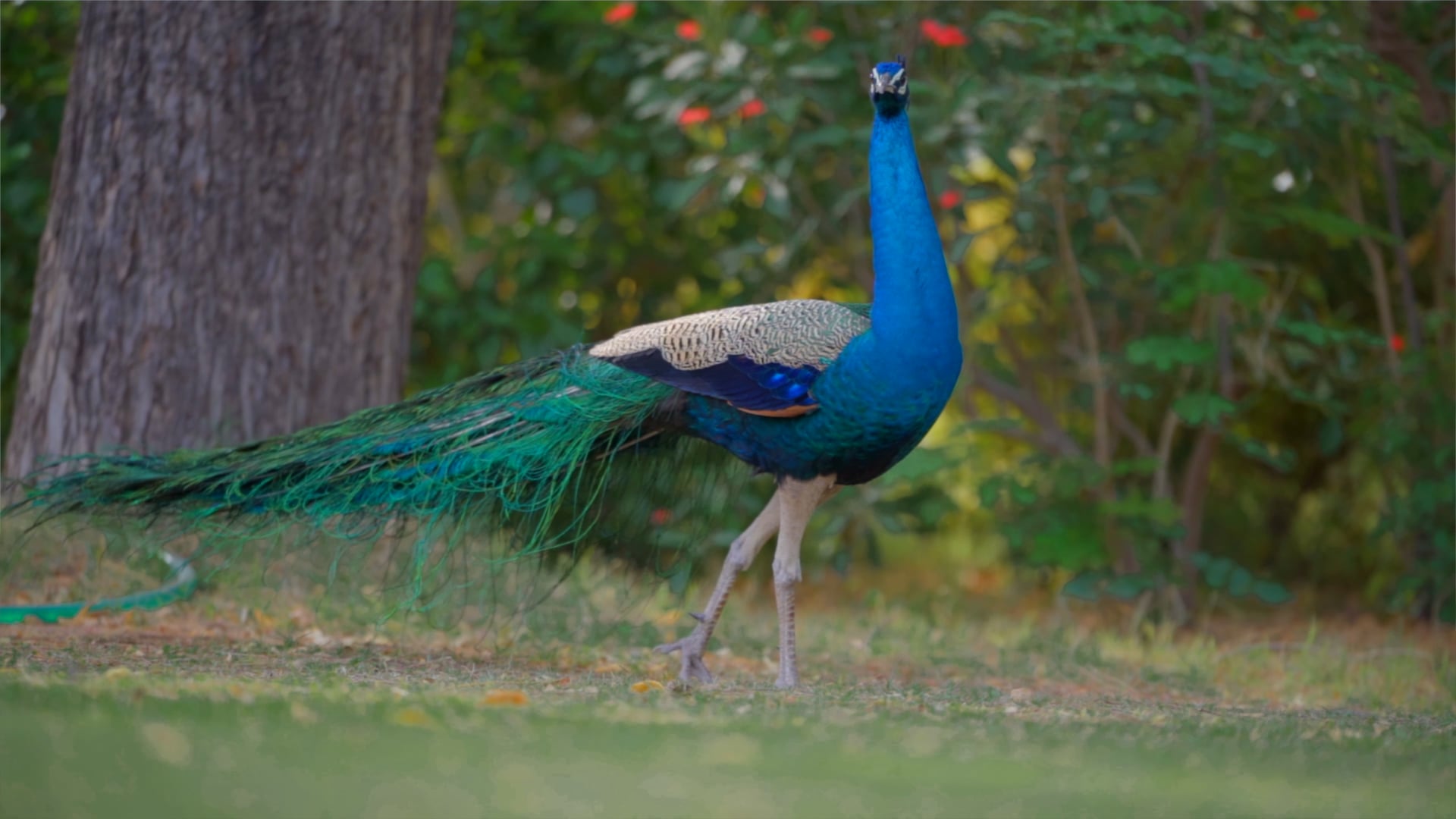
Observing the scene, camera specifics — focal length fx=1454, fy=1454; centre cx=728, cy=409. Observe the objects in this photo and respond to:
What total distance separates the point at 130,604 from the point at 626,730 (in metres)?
3.00

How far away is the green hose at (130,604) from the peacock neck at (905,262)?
8.44ft

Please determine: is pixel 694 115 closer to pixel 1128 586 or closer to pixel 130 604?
pixel 1128 586

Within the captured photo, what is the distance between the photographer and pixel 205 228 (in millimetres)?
6219

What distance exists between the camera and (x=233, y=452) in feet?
17.1

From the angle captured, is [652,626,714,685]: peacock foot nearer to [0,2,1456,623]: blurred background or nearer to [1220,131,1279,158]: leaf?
[0,2,1456,623]: blurred background

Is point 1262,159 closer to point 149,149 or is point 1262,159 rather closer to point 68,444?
point 149,149

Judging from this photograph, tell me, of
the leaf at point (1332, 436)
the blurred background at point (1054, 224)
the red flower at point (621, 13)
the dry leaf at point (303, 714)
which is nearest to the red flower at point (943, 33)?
the blurred background at point (1054, 224)

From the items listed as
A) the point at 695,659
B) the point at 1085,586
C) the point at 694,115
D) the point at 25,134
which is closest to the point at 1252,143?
the point at 1085,586

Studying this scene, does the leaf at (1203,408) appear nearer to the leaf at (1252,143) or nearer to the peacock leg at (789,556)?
the leaf at (1252,143)

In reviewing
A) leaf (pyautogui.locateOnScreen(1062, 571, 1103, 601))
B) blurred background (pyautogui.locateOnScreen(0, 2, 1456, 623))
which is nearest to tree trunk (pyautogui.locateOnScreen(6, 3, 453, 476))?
blurred background (pyautogui.locateOnScreen(0, 2, 1456, 623))

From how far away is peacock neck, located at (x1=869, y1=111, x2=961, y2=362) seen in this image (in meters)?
4.48

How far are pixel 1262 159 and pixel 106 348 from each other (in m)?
5.70

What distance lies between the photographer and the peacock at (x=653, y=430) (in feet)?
14.8

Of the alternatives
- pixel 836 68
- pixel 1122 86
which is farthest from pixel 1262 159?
pixel 836 68
